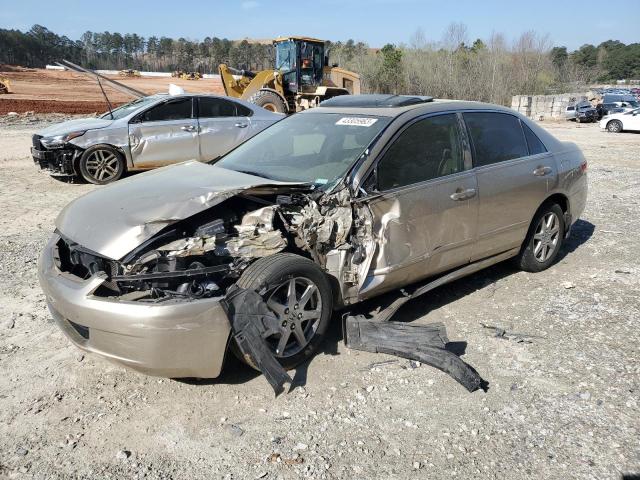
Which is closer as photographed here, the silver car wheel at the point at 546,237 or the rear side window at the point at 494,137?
the rear side window at the point at 494,137

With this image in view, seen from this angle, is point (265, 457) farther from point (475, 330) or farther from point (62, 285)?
point (475, 330)

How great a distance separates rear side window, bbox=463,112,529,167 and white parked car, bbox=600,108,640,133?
21.4 meters

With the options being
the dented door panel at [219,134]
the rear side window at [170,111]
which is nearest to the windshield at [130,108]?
the rear side window at [170,111]

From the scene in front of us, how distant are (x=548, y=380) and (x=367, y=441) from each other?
1388 millimetres

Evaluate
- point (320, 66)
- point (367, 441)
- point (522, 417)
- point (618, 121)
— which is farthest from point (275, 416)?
point (618, 121)

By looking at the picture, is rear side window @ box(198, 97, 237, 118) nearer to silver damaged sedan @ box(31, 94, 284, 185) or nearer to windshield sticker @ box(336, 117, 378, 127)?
silver damaged sedan @ box(31, 94, 284, 185)

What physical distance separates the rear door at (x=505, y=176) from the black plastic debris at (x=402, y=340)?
3.61ft

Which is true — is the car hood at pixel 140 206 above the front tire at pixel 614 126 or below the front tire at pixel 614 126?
above

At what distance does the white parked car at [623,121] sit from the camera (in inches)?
893

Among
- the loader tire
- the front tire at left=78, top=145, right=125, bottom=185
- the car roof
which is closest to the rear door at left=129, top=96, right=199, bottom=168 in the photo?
the front tire at left=78, top=145, right=125, bottom=185

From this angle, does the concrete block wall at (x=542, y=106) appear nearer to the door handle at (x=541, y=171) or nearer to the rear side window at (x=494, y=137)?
the door handle at (x=541, y=171)

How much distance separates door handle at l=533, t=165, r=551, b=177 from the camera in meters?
4.90

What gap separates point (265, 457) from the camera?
276cm

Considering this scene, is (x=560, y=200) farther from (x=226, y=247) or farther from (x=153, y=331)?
(x=153, y=331)
